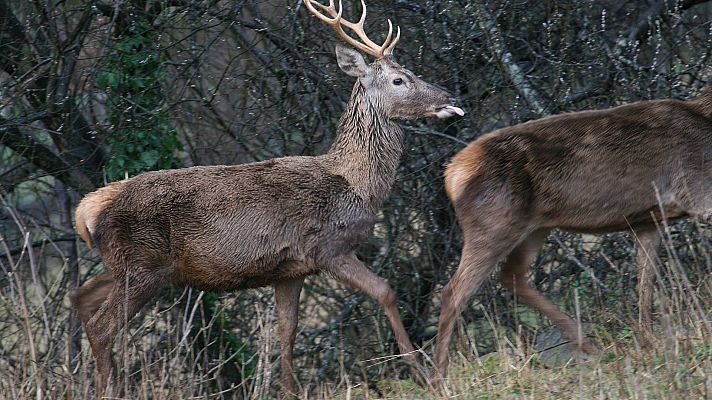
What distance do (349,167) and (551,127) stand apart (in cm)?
142

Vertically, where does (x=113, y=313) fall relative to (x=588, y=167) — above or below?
below

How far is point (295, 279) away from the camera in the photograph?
A: 25.5ft

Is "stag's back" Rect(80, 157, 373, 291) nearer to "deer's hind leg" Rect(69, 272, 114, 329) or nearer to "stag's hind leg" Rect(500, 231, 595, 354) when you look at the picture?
"deer's hind leg" Rect(69, 272, 114, 329)

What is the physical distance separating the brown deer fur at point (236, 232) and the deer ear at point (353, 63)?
0.62 m

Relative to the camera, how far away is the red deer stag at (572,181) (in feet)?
23.1

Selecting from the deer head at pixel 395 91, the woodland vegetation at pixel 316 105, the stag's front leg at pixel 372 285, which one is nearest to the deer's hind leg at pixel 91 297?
the woodland vegetation at pixel 316 105

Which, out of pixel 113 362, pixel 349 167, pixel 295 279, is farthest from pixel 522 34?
pixel 113 362

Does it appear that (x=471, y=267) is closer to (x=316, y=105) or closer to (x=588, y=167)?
(x=588, y=167)

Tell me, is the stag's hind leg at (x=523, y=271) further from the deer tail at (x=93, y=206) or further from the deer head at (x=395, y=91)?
the deer tail at (x=93, y=206)

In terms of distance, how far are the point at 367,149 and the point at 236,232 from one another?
1137 mm

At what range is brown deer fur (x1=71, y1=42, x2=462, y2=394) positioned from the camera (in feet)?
23.8

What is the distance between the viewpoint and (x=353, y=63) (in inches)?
322

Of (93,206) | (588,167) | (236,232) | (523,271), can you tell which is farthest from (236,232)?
(588,167)

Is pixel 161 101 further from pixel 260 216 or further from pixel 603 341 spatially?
pixel 603 341
